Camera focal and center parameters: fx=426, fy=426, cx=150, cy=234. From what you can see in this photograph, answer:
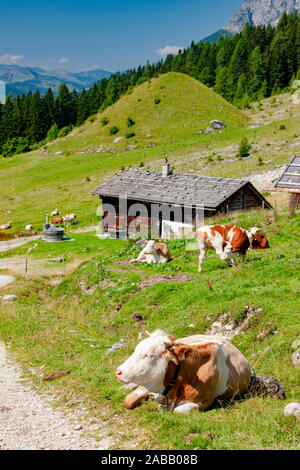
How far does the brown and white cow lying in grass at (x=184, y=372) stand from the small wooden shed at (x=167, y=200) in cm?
2475

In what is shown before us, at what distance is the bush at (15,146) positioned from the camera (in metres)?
112

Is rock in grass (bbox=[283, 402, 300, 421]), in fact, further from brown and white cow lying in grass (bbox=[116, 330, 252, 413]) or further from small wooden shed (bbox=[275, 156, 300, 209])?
small wooden shed (bbox=[275, 156, 300, 209])

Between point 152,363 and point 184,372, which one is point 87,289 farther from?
point 152,363

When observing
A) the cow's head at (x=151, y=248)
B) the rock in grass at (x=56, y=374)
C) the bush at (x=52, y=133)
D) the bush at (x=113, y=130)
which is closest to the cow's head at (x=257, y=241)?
the cow's head at (x=151, y=248)

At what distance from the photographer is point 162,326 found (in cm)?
1235

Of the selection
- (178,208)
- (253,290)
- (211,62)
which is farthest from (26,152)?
(253,290)

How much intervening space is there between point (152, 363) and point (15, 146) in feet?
384

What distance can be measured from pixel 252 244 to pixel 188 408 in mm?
12341

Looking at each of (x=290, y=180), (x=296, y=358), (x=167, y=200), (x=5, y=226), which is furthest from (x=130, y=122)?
(x=296, y=358)

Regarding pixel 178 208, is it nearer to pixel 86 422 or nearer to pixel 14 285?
pixel 14 285

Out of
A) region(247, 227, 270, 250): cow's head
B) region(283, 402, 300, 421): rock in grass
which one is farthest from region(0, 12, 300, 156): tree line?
region(283, 402, 300, 421): rock in grass

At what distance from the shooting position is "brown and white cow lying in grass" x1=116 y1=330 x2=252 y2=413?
20.6 ft

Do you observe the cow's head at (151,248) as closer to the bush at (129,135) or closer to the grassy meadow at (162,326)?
the grassy meadow at (162,326)

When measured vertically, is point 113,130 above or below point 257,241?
above
